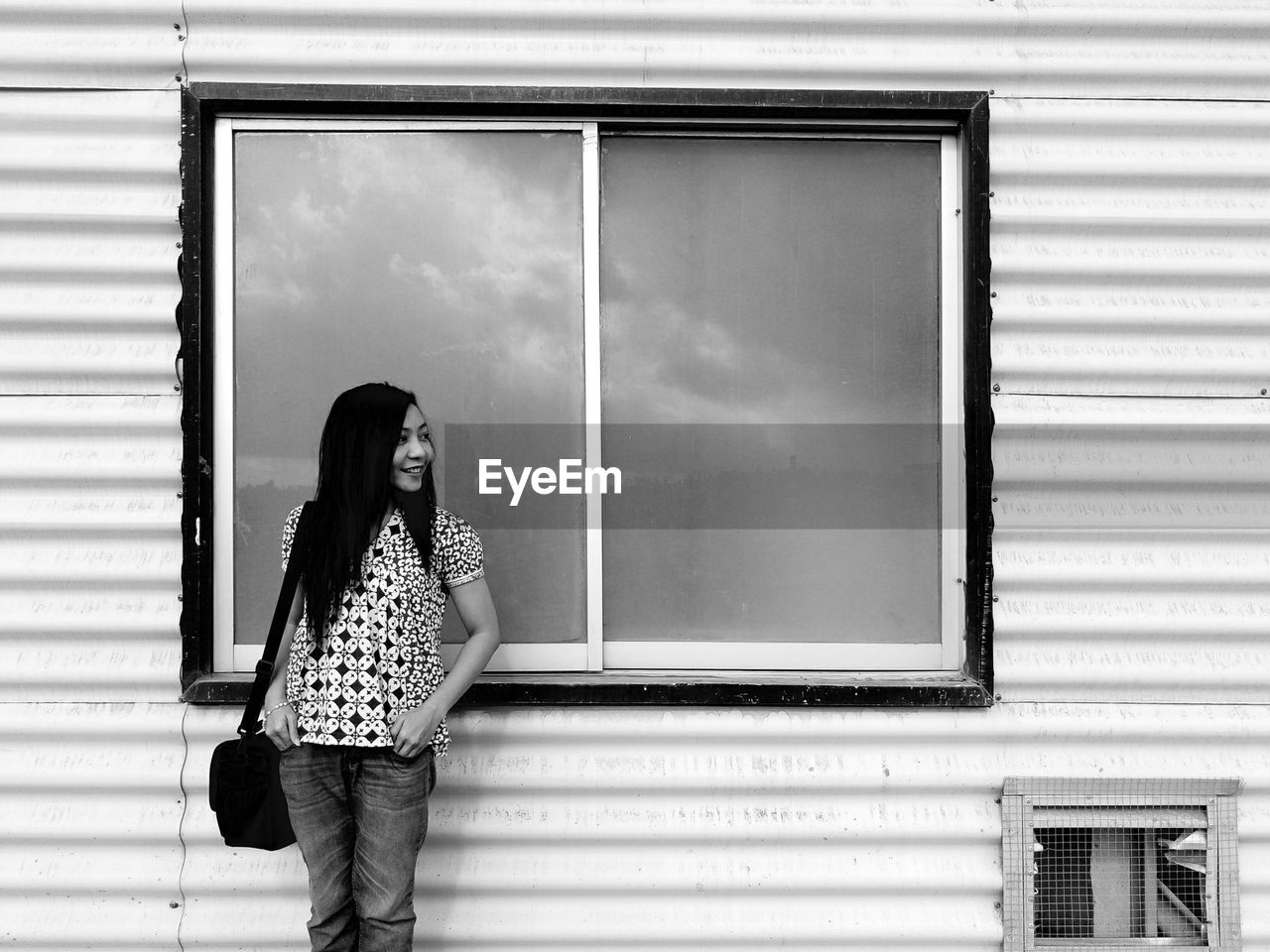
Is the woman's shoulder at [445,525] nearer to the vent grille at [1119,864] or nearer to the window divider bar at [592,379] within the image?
the window divider bar at [592,379]

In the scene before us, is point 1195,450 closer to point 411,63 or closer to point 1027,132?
point 1027,132

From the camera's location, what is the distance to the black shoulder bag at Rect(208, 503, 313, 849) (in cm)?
246

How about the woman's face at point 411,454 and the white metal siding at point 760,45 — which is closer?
the woman's face at point 411,454

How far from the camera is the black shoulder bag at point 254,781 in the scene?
246 centimetres

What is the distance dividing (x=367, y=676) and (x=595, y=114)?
1.88 m

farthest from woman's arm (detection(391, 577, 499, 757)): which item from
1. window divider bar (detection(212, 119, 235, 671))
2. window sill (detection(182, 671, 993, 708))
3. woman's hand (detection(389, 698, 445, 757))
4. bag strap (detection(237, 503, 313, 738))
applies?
window divider bar (detection(212, 119, 235, 671))

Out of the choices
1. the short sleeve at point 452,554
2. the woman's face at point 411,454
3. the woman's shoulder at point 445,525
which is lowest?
the short sleeve at point 452,554

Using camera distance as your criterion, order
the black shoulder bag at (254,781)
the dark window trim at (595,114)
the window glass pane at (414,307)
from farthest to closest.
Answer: the window glass pane at (414,307) → the dark window trim at (595,114) → the black shoulder bag at (254,781)

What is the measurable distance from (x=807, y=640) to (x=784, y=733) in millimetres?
309

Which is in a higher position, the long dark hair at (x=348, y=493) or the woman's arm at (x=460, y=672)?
the long dark hair at (x=348, y=493)

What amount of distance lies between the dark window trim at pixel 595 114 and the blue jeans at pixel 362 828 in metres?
0.59

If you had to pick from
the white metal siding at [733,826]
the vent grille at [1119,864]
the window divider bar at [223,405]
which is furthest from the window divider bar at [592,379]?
the vent grille at [1119,864]

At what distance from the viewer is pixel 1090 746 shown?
9.92 ft

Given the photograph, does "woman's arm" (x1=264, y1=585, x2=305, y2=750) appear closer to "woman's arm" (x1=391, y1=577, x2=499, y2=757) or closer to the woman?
the woman
